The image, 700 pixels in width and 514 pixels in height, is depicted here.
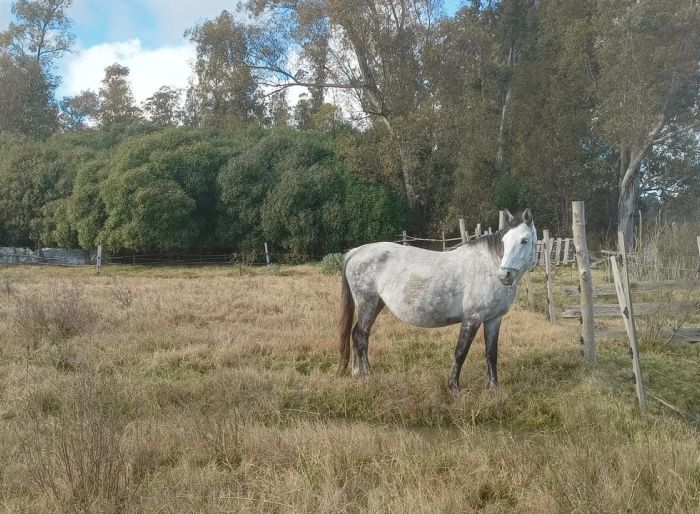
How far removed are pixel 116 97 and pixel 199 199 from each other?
2101 centimetres

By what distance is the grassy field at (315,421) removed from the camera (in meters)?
2.99

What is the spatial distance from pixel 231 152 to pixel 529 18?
16.1m

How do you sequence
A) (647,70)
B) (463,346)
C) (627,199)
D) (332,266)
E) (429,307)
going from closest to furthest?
(463,346) < (429,307) < (332,266) < (647,70) < (627,199)

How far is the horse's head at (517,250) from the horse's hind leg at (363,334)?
158cm

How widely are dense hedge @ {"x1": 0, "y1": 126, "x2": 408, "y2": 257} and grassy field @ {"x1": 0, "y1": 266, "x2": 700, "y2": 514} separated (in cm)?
1511

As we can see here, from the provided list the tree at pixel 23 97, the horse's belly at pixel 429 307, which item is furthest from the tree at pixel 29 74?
the horse's belly at pixel 429 307

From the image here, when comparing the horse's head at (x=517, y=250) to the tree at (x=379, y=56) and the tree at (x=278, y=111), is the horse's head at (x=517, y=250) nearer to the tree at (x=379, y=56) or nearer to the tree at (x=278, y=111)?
the tree at (x=379, y=56)

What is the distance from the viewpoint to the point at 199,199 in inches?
1006

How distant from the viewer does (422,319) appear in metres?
5.55

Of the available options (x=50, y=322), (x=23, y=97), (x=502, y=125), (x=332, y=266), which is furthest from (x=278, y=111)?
(x=50, y=322)

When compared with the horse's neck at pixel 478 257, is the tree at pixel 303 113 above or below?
above

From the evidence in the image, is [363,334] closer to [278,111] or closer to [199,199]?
[199,199]

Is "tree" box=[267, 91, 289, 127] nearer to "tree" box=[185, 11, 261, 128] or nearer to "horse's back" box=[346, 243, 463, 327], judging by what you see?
"tree" box=[185, 11, 261, 128]

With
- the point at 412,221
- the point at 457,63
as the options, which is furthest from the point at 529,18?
the point at 412,221
